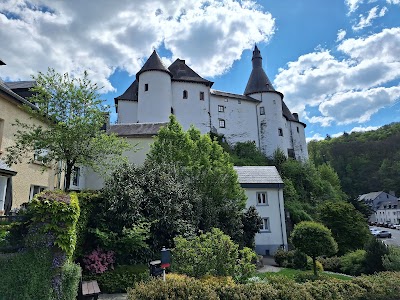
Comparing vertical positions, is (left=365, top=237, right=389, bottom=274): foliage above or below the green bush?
below

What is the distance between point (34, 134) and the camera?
15.0 meters

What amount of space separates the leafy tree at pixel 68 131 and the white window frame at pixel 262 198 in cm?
1404

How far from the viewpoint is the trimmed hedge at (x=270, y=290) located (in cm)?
652

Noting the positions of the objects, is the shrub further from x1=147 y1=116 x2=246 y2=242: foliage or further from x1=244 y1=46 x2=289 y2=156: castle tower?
x1=244 y1=46 x2=289 y2=156: castle tower

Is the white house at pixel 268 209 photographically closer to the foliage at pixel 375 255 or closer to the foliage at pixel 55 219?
the foliage at pixel 375 255

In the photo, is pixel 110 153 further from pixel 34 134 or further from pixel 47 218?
pixel 47 218

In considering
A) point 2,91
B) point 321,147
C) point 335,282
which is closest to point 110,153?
point 2,91

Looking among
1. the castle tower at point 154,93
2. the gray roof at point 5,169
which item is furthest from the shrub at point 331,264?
the castle tower at point 154,93

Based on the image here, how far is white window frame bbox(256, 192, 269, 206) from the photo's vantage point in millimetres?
26062

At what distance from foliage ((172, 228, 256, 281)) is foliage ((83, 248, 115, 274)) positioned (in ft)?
9.16

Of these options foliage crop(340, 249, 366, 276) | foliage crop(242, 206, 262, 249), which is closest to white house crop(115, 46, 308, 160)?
foliage crop(242, 206, 262, 249)

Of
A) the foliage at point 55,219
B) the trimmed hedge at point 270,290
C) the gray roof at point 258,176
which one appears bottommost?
the trimmed hedge at point 270,290

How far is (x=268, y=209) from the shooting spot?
26.0m

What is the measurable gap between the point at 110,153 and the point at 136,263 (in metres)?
6.69
